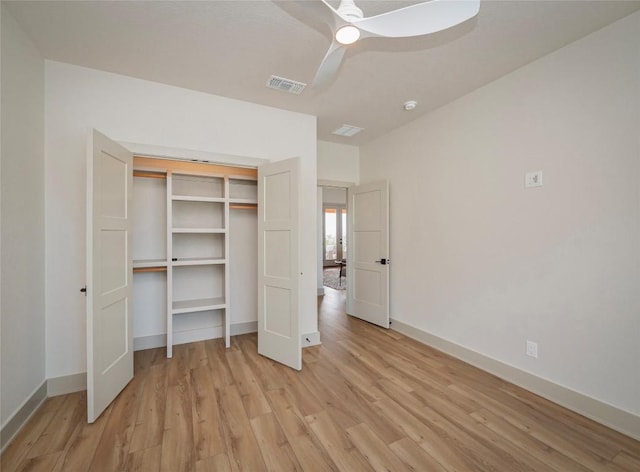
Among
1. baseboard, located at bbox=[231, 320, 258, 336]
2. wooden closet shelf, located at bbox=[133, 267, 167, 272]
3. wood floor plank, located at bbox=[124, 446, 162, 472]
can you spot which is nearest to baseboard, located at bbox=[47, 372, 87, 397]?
wooden closet shelf, located at bbox=[133, 267, 167, 272]

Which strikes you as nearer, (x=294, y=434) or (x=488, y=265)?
(x=294, y=434)

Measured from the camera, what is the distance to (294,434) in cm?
193

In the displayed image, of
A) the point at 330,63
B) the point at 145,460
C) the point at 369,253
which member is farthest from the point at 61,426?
the point at 369,253

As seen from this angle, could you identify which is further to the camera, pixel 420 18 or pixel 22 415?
pixel 22 415

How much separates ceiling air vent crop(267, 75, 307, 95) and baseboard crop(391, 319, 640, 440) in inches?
126

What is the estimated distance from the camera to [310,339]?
344 cm

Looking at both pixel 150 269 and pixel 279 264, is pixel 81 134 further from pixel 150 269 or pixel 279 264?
pixel 279 264

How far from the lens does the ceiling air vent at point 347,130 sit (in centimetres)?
392

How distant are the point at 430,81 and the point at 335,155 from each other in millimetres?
2017

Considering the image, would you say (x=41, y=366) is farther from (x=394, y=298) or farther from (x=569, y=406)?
(x=569, y=406)

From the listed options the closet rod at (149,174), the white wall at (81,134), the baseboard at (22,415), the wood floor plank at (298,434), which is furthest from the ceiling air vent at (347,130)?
the baseboard at (22,415)

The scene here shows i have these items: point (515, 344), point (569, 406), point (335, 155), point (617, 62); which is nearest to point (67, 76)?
point (335, 155)

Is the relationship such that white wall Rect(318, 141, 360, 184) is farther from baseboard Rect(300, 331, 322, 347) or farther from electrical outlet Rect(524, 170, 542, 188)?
electrical outlet Rect(524, 170, 542, 188)

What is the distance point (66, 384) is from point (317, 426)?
7.32 feet
